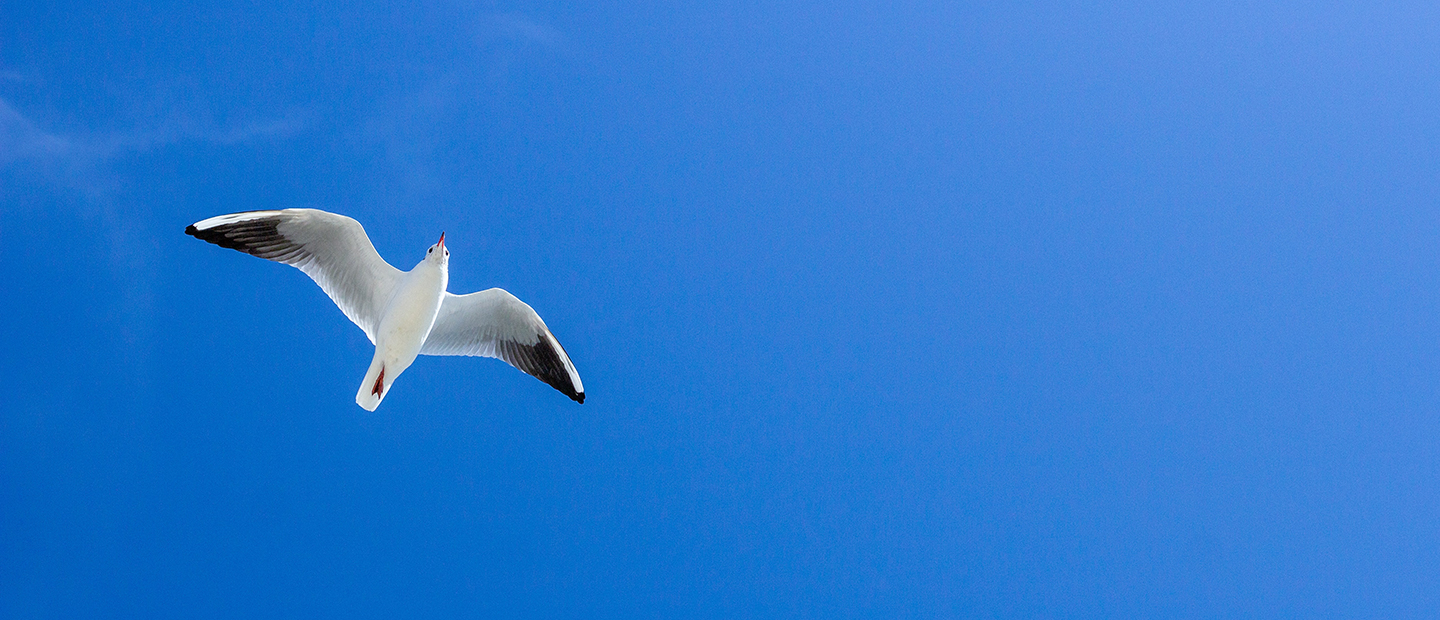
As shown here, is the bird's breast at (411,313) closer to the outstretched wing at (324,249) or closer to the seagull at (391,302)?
the seagull at (391,302)

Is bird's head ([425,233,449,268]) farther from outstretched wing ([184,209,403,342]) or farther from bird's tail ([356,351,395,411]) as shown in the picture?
bird's tail ([356,351,395,411])

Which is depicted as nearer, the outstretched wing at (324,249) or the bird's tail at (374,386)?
the bird's tail at (374,386)

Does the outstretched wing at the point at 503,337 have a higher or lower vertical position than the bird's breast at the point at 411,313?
higher

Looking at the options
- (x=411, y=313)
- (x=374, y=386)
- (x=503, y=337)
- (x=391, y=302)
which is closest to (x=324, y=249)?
(x=391, y=302)

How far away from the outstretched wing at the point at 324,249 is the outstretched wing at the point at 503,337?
0.63 m

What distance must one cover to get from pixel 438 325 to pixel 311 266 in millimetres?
1273

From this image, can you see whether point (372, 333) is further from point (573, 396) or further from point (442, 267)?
point (573, 396)

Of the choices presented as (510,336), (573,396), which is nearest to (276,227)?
(510,336)

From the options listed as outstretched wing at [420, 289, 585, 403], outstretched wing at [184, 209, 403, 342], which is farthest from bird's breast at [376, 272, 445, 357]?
outstretched wing at [420, 289, 585, 403]

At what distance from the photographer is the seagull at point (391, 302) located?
8352mm

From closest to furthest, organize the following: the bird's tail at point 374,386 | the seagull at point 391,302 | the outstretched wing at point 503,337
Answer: the bird's tail at point 374,386 → the seagull at point 391,302 → the outstretched wing at point 503,337

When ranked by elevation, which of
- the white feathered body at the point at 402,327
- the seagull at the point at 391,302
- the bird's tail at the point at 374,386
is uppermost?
the seagull at the point at 391,302

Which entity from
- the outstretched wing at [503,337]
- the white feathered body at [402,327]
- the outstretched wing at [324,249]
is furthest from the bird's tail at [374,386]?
the outstretched wing at [503,337]

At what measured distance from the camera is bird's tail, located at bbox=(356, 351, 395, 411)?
821 cm
